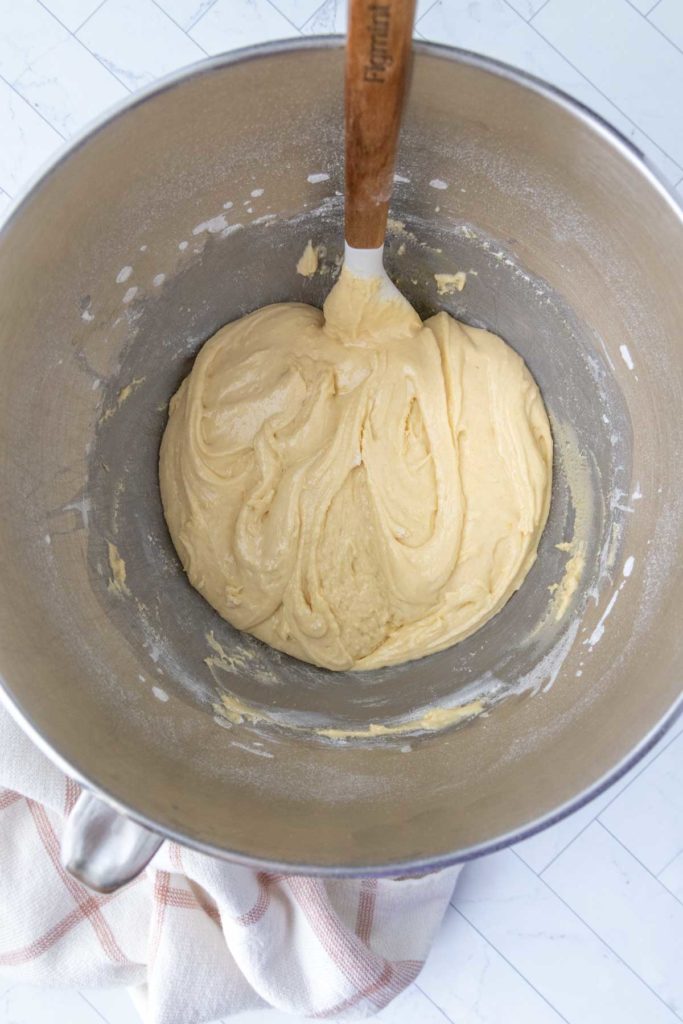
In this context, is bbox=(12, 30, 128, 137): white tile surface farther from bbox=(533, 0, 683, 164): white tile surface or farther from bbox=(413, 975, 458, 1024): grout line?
bbox=(413, 975, 458, 1024): grout line

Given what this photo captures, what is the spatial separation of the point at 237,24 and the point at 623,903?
5.54ft

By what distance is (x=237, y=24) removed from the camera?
1.55 metres

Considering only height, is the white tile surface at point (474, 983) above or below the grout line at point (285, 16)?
below

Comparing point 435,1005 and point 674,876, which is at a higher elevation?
point 674,876

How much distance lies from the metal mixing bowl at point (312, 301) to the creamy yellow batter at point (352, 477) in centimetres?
4

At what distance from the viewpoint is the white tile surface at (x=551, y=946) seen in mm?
1611

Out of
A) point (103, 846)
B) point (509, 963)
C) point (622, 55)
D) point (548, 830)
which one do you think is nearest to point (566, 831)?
point (548, 830)

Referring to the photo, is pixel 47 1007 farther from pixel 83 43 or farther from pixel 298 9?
pixel 298 9

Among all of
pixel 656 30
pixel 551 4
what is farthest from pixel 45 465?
pixel 656 30

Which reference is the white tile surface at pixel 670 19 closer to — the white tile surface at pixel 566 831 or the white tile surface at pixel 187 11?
the white tile surface at pixel 187 11

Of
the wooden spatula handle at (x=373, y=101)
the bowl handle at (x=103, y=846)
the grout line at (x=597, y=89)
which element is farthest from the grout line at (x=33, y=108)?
the bowl handle at (x=103, y=846)

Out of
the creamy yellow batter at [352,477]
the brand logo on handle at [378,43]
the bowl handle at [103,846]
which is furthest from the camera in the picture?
the creamy yellow batter at [352,477]

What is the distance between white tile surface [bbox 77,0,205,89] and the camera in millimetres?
1531

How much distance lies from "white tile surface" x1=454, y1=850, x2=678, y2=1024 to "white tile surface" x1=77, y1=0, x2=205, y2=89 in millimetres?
1502
